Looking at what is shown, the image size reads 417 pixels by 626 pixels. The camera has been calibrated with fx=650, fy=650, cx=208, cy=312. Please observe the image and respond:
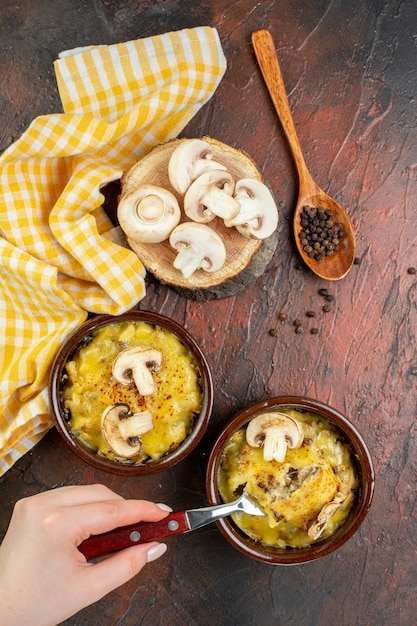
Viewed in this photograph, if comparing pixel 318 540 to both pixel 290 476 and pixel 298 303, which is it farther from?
pixel 298 303

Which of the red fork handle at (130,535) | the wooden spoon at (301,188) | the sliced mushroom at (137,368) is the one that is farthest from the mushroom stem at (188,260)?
the red fork handle at (130,535)

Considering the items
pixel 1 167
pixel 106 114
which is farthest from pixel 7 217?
pixel 106 114

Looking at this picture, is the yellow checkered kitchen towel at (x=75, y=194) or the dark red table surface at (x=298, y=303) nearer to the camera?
the yellow checkered kitchen towel at (x=75, y=194)

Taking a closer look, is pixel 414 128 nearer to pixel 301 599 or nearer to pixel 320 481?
pixel 320 481

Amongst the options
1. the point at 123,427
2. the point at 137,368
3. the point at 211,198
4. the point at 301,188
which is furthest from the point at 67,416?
the point at 301,188

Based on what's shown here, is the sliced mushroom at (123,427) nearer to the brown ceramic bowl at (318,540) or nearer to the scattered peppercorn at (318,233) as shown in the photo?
the brown ceramic bowl at (318,540)

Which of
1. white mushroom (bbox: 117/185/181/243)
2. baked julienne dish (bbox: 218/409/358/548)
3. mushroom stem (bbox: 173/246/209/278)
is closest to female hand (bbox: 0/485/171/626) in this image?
baked julienne dish (bbox: 218/409/358/548)
